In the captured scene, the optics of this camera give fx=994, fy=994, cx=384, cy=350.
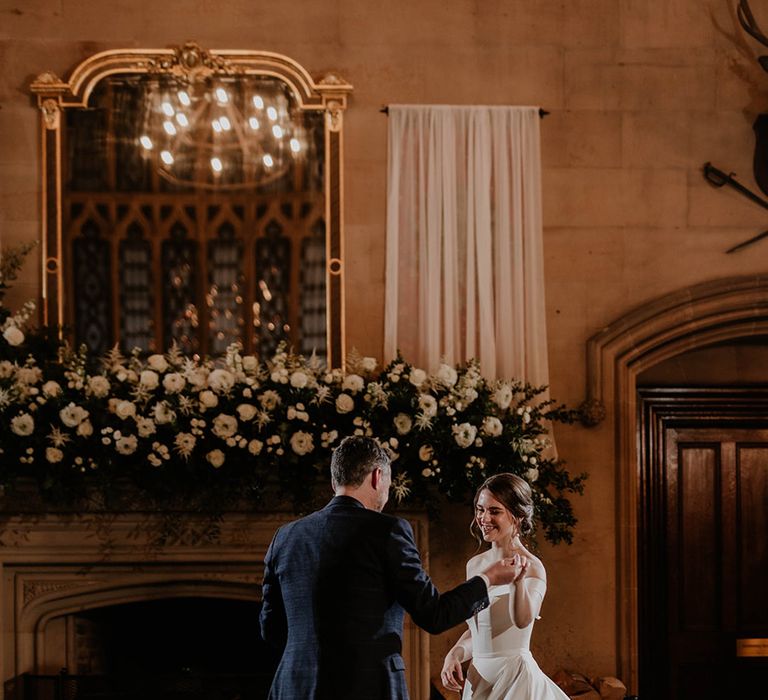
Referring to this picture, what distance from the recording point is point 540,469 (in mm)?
5199

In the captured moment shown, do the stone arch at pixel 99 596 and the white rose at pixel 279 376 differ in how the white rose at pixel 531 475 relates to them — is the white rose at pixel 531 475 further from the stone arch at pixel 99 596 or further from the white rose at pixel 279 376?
the stone arch at pixel 99 596

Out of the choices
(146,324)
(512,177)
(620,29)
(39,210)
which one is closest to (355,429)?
(146,324)

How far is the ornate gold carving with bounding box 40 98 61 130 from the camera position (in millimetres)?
5426

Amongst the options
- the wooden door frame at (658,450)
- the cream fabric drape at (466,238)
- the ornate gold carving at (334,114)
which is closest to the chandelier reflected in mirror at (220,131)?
the ornate gold carving at (334,114)

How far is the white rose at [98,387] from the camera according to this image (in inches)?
190

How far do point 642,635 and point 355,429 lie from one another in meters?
2.51

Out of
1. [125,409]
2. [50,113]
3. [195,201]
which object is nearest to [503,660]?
[125,409]

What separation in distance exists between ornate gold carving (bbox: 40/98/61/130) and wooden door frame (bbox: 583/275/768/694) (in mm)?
3185

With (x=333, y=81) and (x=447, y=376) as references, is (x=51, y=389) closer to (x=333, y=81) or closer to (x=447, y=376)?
(x=447, y=376)

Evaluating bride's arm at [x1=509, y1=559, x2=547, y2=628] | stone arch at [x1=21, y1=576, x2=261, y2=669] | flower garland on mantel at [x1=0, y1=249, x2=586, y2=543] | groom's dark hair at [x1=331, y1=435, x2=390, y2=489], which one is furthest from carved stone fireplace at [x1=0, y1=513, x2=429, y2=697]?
groom's dark hair at [x1=331, y1=435, x2=390, y2=489]

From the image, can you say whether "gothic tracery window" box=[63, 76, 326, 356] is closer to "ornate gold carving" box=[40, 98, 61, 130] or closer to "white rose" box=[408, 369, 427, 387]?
"ornate gold carving" box=[40, 98, 61, 130]

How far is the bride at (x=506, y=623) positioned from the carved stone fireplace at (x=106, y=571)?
3.86 feet

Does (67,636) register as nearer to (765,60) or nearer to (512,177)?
(512,177)

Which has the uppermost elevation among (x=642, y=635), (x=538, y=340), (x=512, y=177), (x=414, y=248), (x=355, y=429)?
(x=512, y=177)
